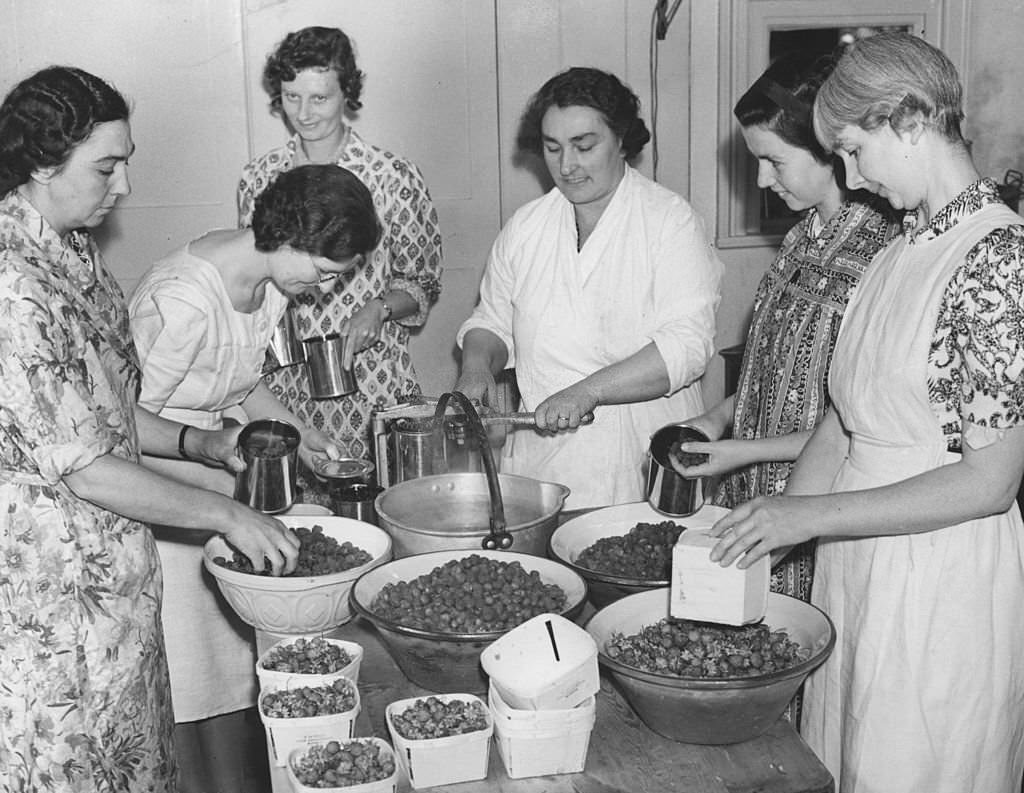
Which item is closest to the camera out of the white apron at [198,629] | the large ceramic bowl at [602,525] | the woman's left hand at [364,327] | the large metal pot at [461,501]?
the large ceramic bowl at [602,525]

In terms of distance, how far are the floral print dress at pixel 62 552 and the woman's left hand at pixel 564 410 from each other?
967 mm

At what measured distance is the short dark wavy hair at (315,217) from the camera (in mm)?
2637

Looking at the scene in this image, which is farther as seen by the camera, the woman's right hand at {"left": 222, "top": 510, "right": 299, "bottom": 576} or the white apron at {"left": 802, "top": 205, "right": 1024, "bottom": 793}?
the woman's right hand at {"left": 222, "top": 510, "right": 299, "bottom": 576}

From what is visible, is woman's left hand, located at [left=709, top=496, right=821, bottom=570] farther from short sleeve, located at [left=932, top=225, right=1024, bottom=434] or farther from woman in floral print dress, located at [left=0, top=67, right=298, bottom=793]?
woman in floral print dress, located at [left=0, top=67, right=298, bottom=793]

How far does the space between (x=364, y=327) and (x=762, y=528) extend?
202 centimetres

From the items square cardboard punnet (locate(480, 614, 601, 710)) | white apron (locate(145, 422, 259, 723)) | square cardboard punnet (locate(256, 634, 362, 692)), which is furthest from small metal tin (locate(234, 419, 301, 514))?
square cardboard punnet (locate(480, 614, 601, 710))

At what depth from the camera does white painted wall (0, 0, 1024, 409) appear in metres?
4.06

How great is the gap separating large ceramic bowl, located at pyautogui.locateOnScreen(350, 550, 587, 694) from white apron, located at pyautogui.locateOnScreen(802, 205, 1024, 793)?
0.50 meters

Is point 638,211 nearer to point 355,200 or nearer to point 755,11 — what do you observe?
point 355,200

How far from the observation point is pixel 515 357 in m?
3.13

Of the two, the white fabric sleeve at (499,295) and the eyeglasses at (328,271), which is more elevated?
the eyeglasses at (328,271)

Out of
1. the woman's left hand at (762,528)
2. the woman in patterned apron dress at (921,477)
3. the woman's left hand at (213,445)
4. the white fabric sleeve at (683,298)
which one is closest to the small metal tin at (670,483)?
the woman in patterned apron dress at (921,477)

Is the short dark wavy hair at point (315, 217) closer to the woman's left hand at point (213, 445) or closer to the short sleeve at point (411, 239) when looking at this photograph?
the woman's left hand at point (213, 445)

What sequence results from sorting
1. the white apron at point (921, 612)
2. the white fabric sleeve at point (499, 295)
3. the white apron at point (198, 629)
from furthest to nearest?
the white fabric sleeve at point (499, 295)
the white apron at point (198, 629)
the white apron at point (921, 612)
